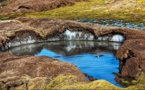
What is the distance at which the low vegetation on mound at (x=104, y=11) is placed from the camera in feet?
216

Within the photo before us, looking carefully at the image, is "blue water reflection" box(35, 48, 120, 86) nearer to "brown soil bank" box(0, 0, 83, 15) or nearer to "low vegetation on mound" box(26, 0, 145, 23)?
"low vegetation on mound" box(26, 0, 145, 23)

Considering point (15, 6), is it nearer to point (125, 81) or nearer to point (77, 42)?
point (77, 42)

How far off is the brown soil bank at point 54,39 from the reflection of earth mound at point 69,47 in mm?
1176

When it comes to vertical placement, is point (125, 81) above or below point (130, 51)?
below

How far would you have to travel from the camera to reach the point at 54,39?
144ft

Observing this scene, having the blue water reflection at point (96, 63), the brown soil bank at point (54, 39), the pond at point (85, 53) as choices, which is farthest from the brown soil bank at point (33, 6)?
the blue water reflection at point (96, 63)

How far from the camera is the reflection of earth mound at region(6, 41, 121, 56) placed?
39.5 meters

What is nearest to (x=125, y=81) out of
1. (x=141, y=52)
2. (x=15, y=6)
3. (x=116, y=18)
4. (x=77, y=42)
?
(x=141, y=52)

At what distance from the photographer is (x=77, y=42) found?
142 ft

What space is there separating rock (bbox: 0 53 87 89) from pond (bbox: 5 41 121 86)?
17.6 feet

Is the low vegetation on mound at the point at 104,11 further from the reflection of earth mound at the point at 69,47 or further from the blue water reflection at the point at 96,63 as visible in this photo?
the blue water reflection at the point at 96,63

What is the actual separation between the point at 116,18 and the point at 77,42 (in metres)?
22.9

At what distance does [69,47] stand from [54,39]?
3680 millimetres

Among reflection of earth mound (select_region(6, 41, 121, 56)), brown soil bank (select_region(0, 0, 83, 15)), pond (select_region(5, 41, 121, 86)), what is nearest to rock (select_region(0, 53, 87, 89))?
pond (select_region(5, 41, 121, 86))
